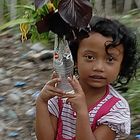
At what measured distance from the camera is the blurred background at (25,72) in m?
4.12

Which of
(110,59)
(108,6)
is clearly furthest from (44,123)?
(108,6)

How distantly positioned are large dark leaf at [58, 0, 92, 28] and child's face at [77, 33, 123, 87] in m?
0.44

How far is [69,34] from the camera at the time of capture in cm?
233

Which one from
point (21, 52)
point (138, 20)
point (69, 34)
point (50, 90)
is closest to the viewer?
point (69, 34)

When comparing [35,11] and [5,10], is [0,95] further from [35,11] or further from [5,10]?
[35,11]

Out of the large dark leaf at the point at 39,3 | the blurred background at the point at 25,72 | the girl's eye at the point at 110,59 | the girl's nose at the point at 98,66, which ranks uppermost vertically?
the large dark leaf at the point at 39,3

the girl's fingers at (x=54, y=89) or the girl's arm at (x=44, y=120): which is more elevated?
the girl's fingers at (x=54, y=89)

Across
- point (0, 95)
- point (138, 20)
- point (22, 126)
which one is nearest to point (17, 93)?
point (0, 95)

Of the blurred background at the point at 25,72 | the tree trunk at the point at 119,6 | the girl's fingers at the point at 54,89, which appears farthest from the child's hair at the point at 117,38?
Result: the tree trunk at the point at 119,6

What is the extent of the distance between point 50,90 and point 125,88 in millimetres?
1689

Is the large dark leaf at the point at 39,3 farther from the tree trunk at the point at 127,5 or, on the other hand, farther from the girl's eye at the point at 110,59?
the tree trunk at the point at 127,5

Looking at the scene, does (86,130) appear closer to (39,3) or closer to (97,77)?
(97,77)

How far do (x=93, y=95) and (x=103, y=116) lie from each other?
14 cm

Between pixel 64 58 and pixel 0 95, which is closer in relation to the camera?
pixel 64 58
